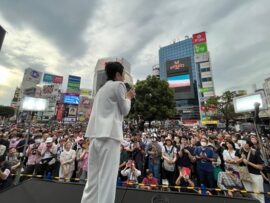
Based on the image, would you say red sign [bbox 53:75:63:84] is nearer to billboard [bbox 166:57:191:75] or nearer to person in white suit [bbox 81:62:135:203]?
billboard [bbox 166:57:191:75]

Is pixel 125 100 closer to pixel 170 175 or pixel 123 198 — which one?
pixel 123 198

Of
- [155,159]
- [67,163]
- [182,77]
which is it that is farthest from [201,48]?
[67,163]

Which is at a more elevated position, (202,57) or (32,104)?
(202,57)

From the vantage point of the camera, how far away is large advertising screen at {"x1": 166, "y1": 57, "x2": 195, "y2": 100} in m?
41.9

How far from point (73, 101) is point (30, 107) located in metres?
34.6

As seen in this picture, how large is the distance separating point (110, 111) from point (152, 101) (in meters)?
20.9

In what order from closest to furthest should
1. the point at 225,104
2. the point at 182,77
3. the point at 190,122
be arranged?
the point at 225,104 < the point at 182,77 < the point at 190,122

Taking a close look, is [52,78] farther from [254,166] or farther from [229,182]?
[254,166]

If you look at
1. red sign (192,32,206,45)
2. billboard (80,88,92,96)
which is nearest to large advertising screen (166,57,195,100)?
red sign (192,32,206,45)

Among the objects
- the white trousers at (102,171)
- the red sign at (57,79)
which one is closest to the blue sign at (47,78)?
the red sign at (57,79)

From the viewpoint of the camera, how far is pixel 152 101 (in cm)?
2219

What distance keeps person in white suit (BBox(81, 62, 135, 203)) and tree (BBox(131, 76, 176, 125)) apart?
19.4 meters

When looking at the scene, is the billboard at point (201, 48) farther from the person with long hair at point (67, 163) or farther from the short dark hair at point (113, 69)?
the short dark hair at point (113, 69)

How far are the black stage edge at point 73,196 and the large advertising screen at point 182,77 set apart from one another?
134ft
